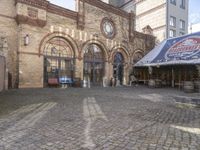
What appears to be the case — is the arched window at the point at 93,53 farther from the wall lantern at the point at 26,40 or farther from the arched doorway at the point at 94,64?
the wall lantern at the point at 26,40

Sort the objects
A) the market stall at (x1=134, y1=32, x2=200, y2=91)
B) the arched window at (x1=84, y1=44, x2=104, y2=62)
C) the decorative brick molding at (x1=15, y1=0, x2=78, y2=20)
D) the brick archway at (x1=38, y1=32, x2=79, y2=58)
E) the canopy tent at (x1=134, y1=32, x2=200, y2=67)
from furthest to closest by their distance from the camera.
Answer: the arched window at (x1=84, y1=44, x2=104, y2=62), the market stall at (x1=134, y1=32, x2=200, y2=91), the canopy tent at (x1=134, y1=32, x2=200, y2=67), the brick archway at (x1=38, y1=32, x2=79, y2=58), the decorative brick molding at (x1=15, y1=0, x2=78, y2=20)

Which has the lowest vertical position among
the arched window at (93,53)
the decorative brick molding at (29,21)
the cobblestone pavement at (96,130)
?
the cobblestone pavement at (96,130)

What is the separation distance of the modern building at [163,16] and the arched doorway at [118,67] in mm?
8559

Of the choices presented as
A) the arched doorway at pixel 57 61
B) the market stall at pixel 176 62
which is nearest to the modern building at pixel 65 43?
the arched doorway at pixel 57 61

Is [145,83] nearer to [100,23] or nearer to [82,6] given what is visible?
[100,23]

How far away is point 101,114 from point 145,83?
19.0m

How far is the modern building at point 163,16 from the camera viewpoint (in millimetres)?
29828

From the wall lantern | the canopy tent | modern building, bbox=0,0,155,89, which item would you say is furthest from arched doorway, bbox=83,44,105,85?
the wall lantern

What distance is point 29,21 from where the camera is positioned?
16797 millimetres

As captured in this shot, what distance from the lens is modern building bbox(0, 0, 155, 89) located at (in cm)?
1644

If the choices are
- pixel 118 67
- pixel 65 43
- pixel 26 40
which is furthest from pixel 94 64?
pixel 26 40

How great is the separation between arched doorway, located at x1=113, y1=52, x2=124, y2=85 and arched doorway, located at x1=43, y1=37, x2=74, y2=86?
5424mm

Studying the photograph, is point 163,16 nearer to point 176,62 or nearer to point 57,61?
point 176,62

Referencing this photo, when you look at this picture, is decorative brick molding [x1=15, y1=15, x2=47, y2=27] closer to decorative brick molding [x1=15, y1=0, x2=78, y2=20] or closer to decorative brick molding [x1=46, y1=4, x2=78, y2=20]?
decorative brick molding [x1=15, y1=0, x2=78, y2=20]
